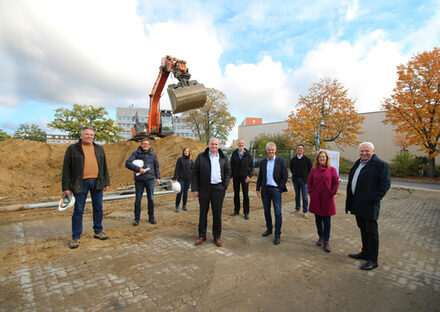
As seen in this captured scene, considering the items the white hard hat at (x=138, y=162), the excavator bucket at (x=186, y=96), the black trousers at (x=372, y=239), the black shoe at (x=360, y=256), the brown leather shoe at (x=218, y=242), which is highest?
the excavator bucket at (x=186, y=96)

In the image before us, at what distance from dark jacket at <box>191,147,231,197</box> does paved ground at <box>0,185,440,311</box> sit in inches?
40.0

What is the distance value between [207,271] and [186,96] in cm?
683

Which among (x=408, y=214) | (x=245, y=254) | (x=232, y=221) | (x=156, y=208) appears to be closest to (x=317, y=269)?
(x=245, y=254)

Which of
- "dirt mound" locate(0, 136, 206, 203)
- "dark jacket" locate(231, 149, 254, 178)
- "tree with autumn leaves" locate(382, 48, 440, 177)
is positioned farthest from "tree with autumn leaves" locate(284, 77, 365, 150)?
"dark jacket" locate(231, 149, 254, 178)

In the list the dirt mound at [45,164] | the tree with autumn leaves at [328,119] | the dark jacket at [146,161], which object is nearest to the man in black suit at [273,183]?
the dark jacket at [146,161]

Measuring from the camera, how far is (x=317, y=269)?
3.29m

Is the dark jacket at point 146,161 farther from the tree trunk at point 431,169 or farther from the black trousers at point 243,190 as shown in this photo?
the tree trunk at point 431,169

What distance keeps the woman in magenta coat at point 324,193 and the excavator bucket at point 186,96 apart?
19.0 ft

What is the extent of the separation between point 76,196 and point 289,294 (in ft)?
12.0

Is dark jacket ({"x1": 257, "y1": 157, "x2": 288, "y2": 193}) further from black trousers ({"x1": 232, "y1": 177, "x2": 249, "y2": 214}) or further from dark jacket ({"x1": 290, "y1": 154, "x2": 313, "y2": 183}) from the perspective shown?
dark jacket ({"x1": 290, "y1": 154, "x2": 313, "y2": 183})

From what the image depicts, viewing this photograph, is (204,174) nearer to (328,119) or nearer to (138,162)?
(138,162)

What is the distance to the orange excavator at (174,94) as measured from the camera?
8695mm

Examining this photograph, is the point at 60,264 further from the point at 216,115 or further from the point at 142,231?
the point at 216,115

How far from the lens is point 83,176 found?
13.0 feet
